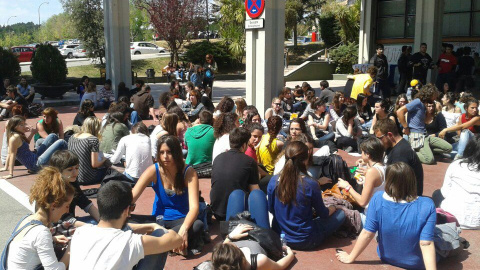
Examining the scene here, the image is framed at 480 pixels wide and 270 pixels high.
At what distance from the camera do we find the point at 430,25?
61.9 feet

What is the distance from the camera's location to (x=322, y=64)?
2975 centimetres

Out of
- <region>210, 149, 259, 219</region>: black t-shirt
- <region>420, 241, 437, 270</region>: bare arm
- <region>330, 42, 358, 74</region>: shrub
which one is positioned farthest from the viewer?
<region>330, 42, 358, 74</region>: shrub

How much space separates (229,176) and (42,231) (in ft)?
7.94

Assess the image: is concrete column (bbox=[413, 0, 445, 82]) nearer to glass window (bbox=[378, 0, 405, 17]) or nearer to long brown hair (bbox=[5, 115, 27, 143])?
glass window (bbox=[378, 0, 405, 17])

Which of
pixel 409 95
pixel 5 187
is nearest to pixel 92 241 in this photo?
pixel 5 187

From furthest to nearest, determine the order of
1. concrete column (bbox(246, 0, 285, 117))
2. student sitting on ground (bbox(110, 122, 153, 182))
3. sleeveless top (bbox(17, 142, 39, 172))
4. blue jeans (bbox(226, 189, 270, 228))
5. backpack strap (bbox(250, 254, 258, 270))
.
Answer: concrete column (bbox(246, 0, 285, 117)), sleeveless top (bbox(17, 142, 39, 172)), student sitting on ground (bbox(110, 122, 153, 182)), blue jeans (bbox(226, 189, 270, 228)), backpack strap (bbox(250, 254, 258, 270))

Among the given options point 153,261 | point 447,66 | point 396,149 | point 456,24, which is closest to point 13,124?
point 153,261

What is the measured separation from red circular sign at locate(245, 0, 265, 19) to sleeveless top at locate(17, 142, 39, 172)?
674cm

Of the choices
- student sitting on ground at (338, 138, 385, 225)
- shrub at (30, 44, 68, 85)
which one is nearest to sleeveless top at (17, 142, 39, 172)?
student sitting on ground at (338, 138, 385, 225)

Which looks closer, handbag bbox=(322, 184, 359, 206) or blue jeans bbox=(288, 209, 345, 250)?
blue jeans bbox=(288, 209, 345, 250)

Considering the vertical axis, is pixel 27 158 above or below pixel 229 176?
below

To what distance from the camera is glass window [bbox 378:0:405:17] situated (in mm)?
21328

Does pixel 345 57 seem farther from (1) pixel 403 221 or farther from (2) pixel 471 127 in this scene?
(1) pixel 403 221

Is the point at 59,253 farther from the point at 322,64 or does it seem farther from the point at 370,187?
the point at 322,64
